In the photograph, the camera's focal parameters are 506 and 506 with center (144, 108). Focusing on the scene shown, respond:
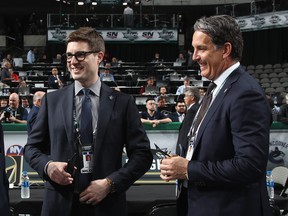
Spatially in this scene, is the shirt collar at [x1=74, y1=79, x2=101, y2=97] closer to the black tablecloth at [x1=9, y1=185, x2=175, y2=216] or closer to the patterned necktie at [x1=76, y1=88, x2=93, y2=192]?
the patterned necktie at [x1=76, y1=88, x2=93, y2=192]

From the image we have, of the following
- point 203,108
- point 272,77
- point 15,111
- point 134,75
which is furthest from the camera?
point 272,77

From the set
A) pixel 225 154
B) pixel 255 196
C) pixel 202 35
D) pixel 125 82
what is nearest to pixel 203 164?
pixel 225 154

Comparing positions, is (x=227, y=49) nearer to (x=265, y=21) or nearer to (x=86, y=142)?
(x=86, y=142)

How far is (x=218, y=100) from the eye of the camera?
224 cm

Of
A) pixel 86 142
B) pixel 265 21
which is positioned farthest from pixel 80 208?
pixel 265 21

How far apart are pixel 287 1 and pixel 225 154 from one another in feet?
64.5

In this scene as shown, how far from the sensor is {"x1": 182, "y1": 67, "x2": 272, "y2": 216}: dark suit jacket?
6.88 feet

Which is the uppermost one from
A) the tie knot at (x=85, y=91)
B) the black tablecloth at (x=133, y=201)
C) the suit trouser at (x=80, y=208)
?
the tie knot at (x=85, y=91)

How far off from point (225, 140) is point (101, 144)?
71cm

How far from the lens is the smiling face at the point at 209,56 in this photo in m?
2.26

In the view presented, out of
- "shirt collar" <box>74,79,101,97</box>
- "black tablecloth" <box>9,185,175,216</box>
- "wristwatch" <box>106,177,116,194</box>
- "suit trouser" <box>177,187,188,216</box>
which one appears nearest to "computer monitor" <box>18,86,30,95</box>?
"black tablecloth" <box>9,185,175,216</box>

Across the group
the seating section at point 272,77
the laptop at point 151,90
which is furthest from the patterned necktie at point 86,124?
the seating section at point 272,77

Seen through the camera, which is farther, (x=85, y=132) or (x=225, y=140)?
(x=85, y=132)

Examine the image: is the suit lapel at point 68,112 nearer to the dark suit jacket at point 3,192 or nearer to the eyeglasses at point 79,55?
the eyeglasses at point 79,55
